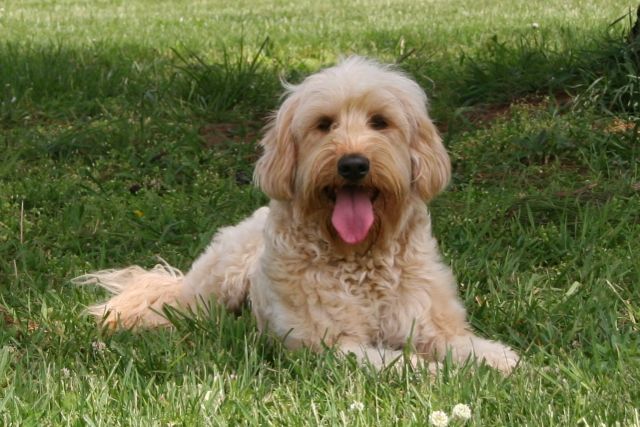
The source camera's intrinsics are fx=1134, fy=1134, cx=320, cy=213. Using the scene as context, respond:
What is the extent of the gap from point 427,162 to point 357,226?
437mm

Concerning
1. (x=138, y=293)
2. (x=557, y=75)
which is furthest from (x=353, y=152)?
(x=557, y=75)

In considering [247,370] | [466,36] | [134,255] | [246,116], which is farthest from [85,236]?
[466,36]

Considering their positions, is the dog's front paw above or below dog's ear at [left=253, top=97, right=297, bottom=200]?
below

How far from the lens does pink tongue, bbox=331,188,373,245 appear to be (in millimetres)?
4430

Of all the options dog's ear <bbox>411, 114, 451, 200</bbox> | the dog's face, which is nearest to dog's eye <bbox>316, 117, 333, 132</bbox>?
the dog's face

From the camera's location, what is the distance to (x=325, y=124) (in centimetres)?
455

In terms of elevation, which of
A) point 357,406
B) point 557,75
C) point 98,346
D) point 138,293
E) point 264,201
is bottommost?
point 264,201

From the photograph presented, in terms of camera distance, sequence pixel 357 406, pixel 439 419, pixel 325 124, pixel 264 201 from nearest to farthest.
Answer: pixel 439 419, pixel 357 406, pixel 325 124, pixel 264 201

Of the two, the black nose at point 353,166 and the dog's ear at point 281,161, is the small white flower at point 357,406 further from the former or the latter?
the dog's ear at point 281,161

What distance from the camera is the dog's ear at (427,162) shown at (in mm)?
4617

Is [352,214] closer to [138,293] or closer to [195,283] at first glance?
[195,283]

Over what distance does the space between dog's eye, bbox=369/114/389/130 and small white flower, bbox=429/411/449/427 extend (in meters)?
1.51

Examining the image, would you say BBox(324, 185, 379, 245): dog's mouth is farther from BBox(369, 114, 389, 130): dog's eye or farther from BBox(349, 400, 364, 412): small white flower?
BBox(349, 400, 364, 412): small white flower

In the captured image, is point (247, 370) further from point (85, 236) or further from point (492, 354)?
point (85, 236)
